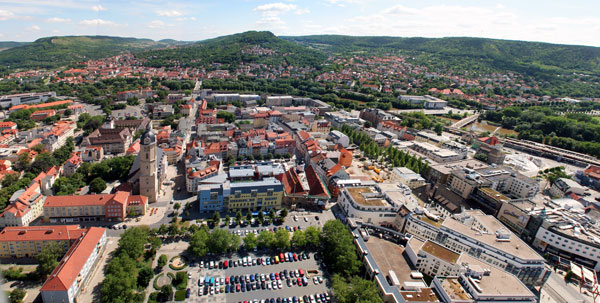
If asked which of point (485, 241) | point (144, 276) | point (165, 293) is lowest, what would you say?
point (165, 293)

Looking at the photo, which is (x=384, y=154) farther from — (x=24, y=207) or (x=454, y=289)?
(x=24, y=207)

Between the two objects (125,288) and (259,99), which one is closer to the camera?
(125,288)

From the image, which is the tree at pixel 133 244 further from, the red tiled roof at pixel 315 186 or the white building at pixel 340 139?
the white building at pixel 340 139

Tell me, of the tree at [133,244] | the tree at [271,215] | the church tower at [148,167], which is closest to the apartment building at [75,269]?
the tree at [133,244]

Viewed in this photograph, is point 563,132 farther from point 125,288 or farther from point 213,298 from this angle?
point 125,288

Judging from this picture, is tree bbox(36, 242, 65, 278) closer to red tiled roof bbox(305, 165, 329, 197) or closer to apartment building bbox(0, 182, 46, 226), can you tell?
apartment building bbox(0, 182, 46, 226)

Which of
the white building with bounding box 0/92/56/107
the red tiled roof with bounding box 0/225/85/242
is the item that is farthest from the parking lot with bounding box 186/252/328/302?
the white building with bounding box 0/92/56/107

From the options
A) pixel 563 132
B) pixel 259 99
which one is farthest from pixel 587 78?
pixel 259 99

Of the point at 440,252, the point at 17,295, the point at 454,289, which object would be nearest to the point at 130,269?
the point at 17,295
